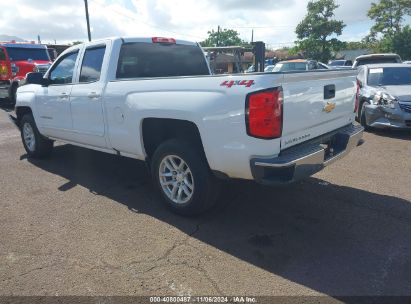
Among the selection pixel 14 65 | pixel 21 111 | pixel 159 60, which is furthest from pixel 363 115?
pixel 14 65

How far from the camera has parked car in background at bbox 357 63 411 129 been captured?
24.9 feet

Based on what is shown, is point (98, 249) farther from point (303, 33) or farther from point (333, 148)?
point (303, 33)

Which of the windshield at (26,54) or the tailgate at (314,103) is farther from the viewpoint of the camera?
the windshield at (26,54)

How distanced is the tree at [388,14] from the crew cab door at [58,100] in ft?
169

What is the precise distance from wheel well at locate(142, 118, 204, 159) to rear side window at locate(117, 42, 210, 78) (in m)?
0.94

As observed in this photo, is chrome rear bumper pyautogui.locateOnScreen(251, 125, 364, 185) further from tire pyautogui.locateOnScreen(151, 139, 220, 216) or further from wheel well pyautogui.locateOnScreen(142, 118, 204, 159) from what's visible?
wheel well pyautogui.locateOnScreen(142, 118, 204, 159)

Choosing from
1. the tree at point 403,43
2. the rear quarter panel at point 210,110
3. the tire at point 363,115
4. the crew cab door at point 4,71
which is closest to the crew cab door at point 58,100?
the rear quarter panel at point 210,110

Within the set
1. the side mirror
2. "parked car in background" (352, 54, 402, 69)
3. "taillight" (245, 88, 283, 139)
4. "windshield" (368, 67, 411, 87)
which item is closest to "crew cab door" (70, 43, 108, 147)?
the side mirror

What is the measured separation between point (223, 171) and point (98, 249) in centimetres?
139

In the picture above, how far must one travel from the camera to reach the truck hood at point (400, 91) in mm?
7654

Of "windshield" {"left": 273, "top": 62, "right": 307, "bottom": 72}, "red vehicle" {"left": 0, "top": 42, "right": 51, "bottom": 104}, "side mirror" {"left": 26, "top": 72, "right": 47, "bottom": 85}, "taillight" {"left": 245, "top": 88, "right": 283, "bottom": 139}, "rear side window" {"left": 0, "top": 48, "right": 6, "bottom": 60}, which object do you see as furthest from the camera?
"windshield" {"left": 273, "top": 62, "right": 307, "bottom": 72}

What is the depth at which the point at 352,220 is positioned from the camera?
12.9 ft

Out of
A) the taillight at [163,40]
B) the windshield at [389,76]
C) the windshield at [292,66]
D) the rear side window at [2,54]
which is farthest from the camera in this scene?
the windshield at [292,66]

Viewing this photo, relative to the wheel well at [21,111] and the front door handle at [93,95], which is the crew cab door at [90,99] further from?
the wheel well at [21,111]
